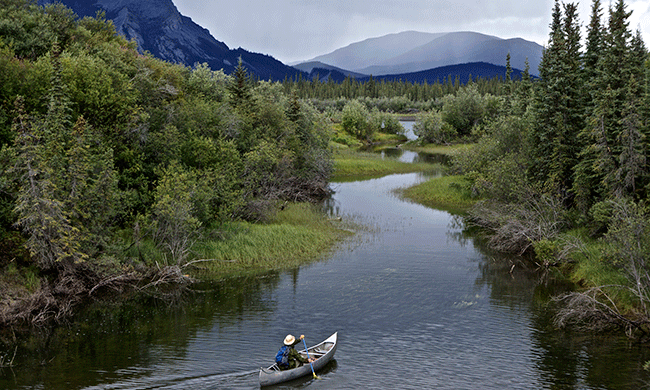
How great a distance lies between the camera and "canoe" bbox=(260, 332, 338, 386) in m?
20.4

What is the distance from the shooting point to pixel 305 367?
21547 millimetres

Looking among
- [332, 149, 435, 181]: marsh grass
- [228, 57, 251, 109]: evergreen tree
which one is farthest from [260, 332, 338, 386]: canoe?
[332, 149, 435, 181]: marsh grass

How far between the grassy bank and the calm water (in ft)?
69.8

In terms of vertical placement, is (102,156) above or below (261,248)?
above

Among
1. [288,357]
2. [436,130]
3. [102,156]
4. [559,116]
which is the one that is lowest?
[288,357]

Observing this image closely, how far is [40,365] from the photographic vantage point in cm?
2192

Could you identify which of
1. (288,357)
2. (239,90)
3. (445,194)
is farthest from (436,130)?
A: (288,357)

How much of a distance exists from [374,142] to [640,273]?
4336 inches

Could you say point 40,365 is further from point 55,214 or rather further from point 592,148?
point 592,148

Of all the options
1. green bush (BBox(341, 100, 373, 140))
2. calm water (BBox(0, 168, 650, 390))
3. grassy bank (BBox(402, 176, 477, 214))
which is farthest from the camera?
green bush (BBox(341, 100, 373, 140))

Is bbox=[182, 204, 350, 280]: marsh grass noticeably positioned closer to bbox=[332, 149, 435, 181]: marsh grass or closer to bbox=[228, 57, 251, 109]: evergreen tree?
bbox=[228, 57, 251, 109]: evergreen tree

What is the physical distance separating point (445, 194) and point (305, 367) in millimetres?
44217

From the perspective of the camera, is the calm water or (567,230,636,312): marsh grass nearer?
the calm water

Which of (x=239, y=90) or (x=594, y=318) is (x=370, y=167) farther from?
(x=594, y=318)
